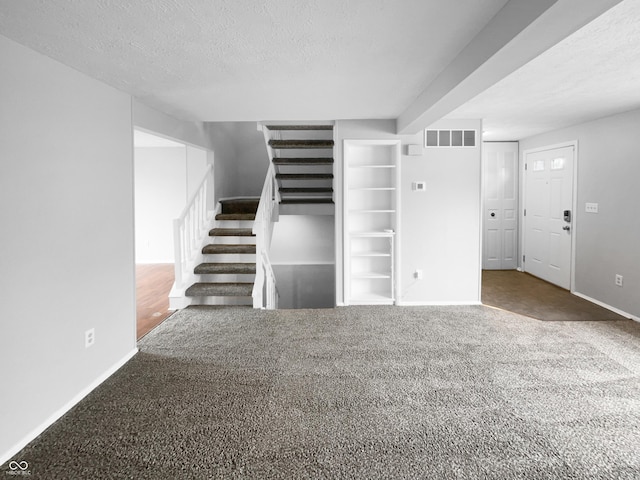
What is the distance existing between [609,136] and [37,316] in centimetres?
575

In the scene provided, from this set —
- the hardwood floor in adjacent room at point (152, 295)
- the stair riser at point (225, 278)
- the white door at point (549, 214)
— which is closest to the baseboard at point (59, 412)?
the hardwood floor in adjacent room at point (152, 295)

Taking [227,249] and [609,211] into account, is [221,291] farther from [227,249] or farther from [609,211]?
[609,211]

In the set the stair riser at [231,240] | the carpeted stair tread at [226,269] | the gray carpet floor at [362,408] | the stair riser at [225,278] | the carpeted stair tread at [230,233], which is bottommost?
the gray carpet floor at [362,408]

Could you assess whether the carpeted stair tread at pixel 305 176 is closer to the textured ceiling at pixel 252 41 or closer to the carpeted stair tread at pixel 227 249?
the carpeted stair tread at pixel 227 249

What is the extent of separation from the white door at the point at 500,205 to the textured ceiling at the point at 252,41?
4180mm

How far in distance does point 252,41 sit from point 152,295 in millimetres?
4380

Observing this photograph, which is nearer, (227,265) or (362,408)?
(362,408)

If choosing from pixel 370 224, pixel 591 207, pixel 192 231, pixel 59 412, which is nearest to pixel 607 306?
pixel 591 207

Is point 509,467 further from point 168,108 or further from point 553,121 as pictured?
point 553,121

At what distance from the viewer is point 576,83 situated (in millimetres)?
3533

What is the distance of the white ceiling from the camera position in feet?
6.41

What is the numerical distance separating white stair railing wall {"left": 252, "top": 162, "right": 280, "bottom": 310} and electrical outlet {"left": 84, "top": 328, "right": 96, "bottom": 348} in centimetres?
219

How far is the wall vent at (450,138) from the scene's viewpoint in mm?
5066

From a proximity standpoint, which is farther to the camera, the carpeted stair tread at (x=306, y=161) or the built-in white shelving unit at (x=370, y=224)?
the carpeted stair tread at (x=306, y=161)
